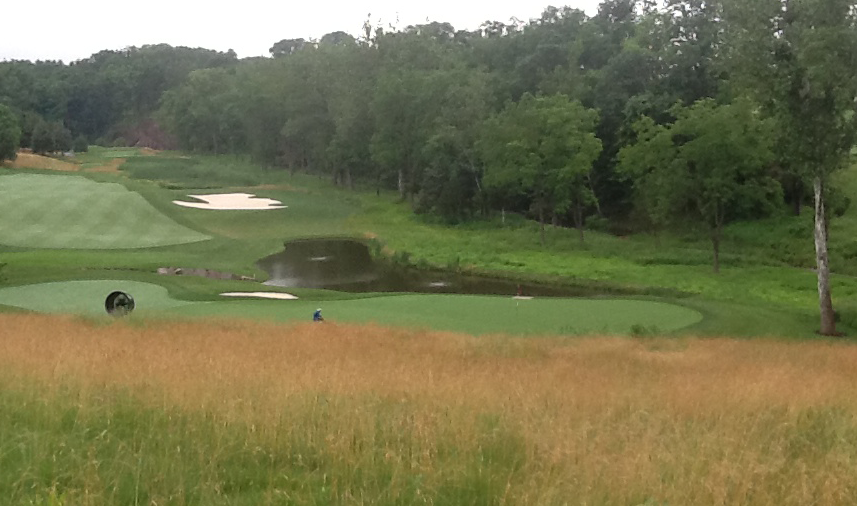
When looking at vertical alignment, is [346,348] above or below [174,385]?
below

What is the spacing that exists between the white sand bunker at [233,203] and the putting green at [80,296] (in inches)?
1153

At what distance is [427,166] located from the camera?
61.6 metres

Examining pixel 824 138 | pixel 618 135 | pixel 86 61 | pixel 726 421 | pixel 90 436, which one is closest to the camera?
pixel 90 436

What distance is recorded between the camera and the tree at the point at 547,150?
4428 cm

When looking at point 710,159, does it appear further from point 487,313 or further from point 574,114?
point 487,313

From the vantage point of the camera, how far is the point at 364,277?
3544cm

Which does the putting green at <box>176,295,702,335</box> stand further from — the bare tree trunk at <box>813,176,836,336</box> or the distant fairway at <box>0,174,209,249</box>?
the distant fairway at <box>0,174,209,249</box>

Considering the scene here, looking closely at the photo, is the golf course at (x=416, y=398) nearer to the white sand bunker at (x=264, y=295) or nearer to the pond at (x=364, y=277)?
the white sand bunker at (x=264, y=295)

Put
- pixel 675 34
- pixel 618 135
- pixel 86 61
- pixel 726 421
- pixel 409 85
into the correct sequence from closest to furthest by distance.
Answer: pixel 726 421
pixel 618 135
pixel 675 34
pixel 409 85
pixel 86 61

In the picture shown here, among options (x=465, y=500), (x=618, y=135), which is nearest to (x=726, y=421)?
(x=465, y=500)

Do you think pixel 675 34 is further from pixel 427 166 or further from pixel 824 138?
pixel 824 138

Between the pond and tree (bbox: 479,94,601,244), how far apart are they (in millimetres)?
10813

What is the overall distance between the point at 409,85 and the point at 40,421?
60788 millimetres

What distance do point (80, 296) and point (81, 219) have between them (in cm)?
2384
